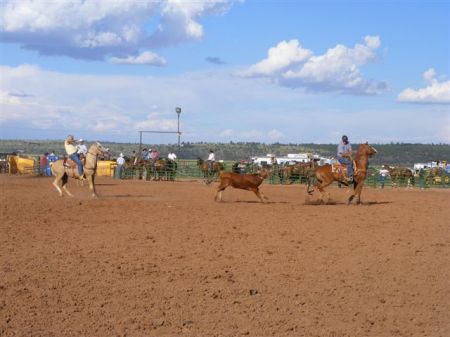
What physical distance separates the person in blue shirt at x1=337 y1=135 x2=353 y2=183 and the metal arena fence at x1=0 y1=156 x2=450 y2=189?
12930 mm

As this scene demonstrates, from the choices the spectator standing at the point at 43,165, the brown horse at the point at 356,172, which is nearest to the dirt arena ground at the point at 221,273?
the brown horse at the point at 356,172

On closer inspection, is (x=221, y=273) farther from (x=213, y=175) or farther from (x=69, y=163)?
(x=213, y=175)

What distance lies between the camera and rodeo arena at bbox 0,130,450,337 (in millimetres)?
7605

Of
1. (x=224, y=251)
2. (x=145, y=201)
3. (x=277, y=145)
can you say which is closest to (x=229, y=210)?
(x=145, y=201)

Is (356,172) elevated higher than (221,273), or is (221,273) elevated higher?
(356,172)

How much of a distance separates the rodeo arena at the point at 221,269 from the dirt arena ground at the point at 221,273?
0.07 ft

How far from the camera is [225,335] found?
7.18 metres

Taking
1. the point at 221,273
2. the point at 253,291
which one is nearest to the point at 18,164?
the point at 221,273

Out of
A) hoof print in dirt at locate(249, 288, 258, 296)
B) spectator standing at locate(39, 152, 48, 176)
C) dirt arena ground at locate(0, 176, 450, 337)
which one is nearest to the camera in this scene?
dirt arena ground at locate(0, 176, 450, 337)

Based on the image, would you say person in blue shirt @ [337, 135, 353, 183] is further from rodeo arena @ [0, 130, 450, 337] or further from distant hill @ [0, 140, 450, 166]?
distant hill @ [0, 140, 450, 166]

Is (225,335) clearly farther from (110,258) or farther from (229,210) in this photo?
(229,210)

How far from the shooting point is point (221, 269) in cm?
1012

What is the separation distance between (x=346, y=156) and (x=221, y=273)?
37.4 ft

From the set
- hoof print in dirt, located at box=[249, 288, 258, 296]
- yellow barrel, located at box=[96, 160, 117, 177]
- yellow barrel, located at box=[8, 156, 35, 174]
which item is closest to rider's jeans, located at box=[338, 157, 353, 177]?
hoof print in dirt, located at box=[249, 288, 258, 296]
